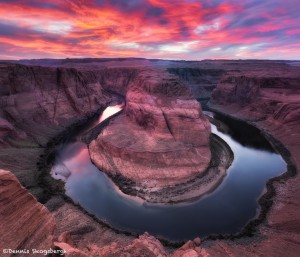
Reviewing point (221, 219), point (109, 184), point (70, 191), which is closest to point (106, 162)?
point (109, 184)

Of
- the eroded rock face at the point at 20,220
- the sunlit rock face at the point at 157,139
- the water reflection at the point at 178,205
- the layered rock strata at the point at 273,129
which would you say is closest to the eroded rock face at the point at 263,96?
the layered rock strata at the point at 273,129

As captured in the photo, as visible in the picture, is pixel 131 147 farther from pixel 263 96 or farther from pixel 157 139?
pixel 263 96

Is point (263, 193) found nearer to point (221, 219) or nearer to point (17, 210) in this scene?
point (221, 219)

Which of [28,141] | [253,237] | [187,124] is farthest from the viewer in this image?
[28,141]

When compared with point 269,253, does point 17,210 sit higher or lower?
higher

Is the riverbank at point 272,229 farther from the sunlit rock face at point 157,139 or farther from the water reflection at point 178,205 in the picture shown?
the sunlit rock face at point 157,139

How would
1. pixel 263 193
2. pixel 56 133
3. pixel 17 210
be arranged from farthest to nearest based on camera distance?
1. pixel 56 133
2. pixel 263 193
3. pixel 17 210

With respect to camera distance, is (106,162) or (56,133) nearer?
(106,162)
